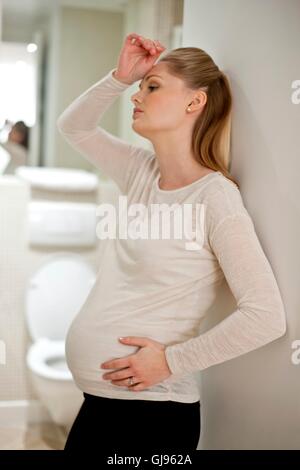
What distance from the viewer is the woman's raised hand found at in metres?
0.98

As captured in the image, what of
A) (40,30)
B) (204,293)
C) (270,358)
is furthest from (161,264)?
(40,30)

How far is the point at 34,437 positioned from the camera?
1.80 m

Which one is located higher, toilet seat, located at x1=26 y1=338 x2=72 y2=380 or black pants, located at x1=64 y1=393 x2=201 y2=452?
black pants, located at x1=64 y1=393 x2=201 y2=452

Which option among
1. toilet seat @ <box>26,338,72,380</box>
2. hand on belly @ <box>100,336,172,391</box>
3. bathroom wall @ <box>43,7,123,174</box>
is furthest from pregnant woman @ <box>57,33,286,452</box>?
bathroom wall @ <box>43,7,123,174</box>

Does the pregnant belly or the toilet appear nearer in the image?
the pregnant belly

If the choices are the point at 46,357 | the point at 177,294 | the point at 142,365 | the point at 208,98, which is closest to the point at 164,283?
the point at 177,294

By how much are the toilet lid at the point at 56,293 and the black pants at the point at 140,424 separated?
1025 mm

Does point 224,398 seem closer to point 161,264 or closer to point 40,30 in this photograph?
point 161,264

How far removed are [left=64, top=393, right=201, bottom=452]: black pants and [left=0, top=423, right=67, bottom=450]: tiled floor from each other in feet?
2.48

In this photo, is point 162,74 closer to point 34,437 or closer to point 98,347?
point 98,347

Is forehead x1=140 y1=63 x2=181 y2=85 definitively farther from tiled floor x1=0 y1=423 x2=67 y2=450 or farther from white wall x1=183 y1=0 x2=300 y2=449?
tiled floor x1=0 y1=423 x2=67 y2=450

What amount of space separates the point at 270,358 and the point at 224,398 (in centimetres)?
19

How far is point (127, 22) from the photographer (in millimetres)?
1939

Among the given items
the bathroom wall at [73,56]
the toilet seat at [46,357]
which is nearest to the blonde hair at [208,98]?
the toilet seat at [46,357]
